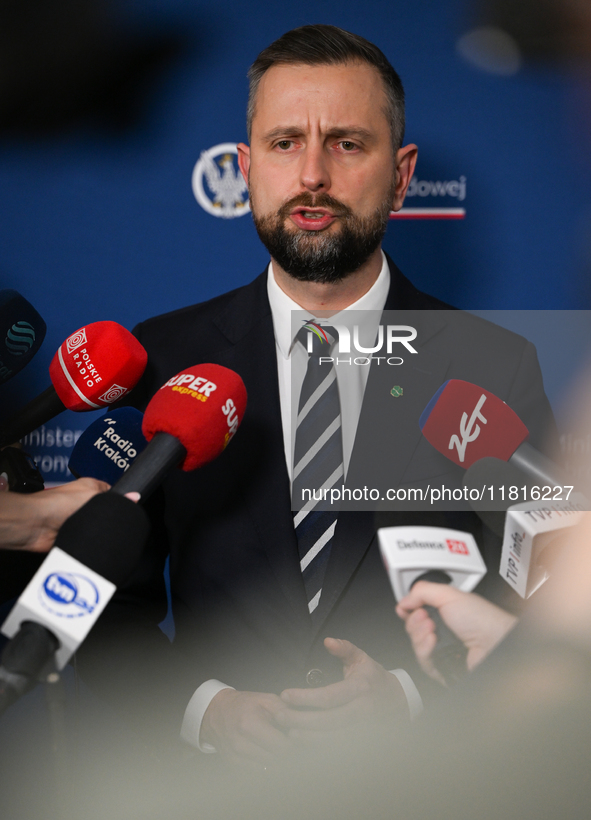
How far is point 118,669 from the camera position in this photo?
1.01 m

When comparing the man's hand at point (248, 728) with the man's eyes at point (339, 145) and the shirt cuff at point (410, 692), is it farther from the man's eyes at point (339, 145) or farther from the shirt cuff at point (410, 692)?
the man's eyes at point (339, 145)

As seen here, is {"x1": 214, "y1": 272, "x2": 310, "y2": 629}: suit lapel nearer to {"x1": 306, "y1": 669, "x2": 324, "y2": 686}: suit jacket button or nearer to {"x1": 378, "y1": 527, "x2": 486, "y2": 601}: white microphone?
{"x1": 306, "y1": 669, "x2": 324, "y2": 686}: suit jacket button

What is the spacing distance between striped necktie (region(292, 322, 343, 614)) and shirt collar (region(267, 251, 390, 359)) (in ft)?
0.35

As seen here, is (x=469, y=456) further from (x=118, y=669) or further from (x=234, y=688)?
(x=118, y=669)

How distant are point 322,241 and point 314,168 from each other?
0.38 feet

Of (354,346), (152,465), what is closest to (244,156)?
Result: (354,346)

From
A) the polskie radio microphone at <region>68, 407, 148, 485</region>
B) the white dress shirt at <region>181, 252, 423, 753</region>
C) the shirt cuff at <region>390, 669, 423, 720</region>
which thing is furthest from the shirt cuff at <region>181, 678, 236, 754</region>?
the polskie radio microphone at <region>68, 407, 148, 485</region>

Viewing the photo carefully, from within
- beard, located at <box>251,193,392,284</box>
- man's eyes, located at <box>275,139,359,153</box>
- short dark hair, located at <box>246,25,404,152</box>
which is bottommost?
beard, located at <box>251,193,392,284</box>

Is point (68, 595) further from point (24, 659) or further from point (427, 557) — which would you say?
point (427, 557)

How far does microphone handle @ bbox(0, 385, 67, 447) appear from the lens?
2.91ft

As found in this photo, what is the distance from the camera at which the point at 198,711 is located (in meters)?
0.99

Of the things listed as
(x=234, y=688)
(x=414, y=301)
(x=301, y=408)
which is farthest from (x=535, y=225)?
(x=234, y=688)

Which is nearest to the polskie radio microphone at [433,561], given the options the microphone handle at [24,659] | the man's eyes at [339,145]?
the microphone handle at [24,659]

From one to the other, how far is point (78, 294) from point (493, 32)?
1.05m
